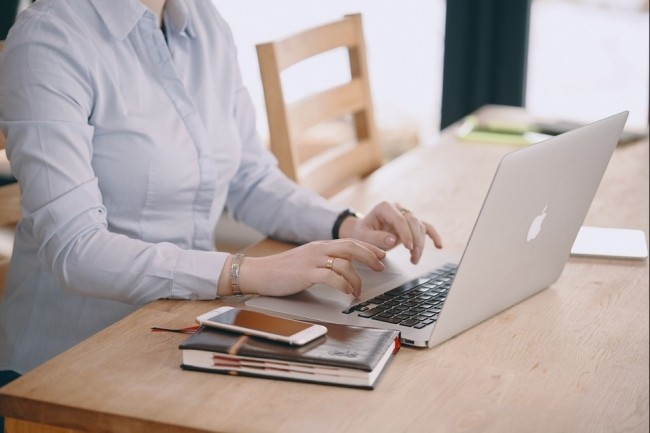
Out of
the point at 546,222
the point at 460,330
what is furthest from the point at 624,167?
the point at 460,330

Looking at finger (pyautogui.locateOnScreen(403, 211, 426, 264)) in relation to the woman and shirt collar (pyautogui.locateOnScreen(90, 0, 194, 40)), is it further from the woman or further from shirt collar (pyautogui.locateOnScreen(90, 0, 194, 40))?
shirt collar (pyautogui.locateOnScreen(90, 0, 194, 40))

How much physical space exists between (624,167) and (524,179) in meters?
1.09

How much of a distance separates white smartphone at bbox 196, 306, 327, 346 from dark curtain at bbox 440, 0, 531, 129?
265cm

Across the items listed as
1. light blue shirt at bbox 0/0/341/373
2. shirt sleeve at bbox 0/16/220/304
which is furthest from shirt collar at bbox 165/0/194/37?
shirt sleeve at bbox 0/16/220/304

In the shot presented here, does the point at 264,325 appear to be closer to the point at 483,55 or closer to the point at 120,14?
the point at 120,14

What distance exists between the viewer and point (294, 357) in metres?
1.06

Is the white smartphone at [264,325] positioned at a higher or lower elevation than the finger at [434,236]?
higher

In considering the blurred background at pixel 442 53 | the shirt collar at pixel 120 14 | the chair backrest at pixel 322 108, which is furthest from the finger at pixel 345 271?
the blurred background at pixel 442 53

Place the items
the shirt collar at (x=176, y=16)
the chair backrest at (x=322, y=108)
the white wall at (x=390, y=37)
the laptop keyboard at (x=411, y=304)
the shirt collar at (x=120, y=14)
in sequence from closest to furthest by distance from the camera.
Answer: the laptop keyboard at (x=411, y=304) → the shirt collar at (x=120, y=14) → the shirt collar at (x=176, y=16) → the chair backrest at (x=322, y=108) → the white wall at (x=390, y=37)

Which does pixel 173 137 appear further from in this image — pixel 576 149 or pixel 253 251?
pixel 576 149

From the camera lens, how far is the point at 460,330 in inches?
47.9

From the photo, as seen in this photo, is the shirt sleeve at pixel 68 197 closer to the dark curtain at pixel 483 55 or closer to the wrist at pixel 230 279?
the wrist at pixel 230 279

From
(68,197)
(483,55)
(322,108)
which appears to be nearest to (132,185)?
(68,197)

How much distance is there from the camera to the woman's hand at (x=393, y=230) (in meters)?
1.48
